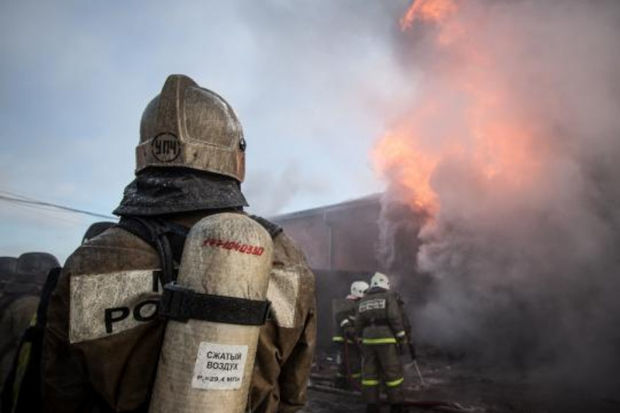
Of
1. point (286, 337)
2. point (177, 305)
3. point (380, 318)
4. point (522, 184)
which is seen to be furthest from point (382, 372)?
point (522, 184)

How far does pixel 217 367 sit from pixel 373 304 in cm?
567

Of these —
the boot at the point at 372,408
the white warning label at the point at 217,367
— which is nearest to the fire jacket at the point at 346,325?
the boot at the point at 372,408

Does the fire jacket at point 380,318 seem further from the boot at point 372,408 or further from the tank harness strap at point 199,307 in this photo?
the tank harness strap at point 199,307

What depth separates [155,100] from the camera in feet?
5.51

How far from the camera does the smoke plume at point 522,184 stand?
10.5 m

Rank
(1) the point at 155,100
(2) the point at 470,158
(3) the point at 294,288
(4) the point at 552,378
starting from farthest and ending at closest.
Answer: (2) the point at 470,158, (4) the point at 552,378, (1) the point at 155,100, (3) the point at 294,288

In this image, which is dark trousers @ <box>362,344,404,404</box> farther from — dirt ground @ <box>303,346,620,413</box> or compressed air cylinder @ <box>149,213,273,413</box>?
compressed air cylinder @ <box>149,213,273,413</box>

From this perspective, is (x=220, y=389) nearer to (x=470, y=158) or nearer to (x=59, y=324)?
(x=59, y=324)

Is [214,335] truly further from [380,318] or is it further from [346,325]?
[346,325]

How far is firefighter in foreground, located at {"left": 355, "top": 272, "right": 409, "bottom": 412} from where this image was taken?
6242 millimetres

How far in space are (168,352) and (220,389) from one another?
0.19 meters

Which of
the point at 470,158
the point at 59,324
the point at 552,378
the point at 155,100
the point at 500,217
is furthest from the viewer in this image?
the point at 470,158

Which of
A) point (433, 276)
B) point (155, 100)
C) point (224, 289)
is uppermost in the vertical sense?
point (433, 276)

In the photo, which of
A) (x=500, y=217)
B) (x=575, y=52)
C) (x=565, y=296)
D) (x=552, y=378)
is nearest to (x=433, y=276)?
(x=500, y=217)
